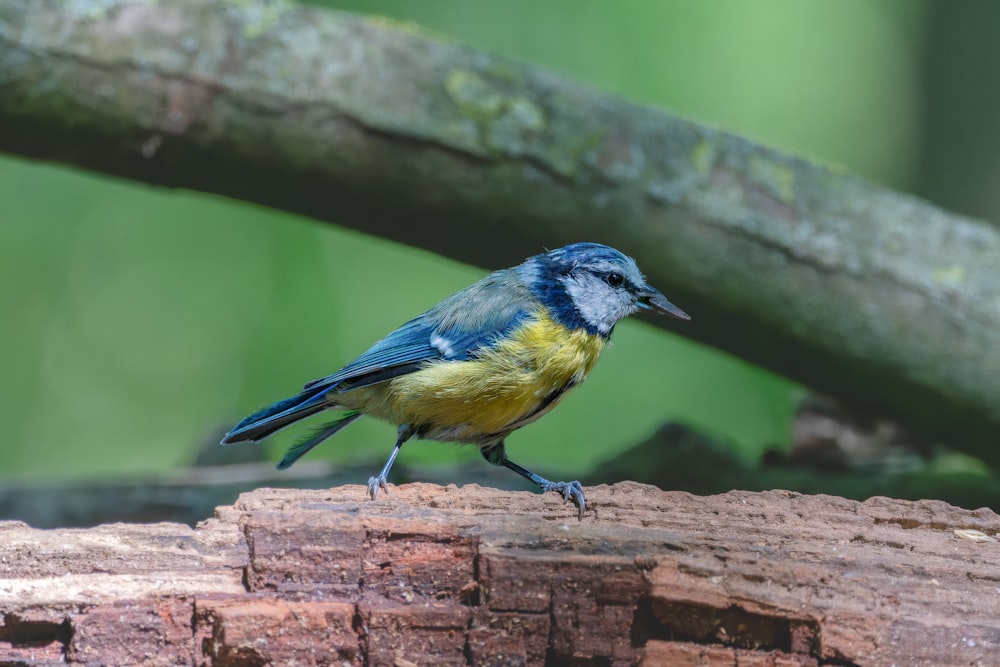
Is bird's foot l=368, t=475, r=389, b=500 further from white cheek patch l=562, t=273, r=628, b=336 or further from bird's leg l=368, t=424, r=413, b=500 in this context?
white cheek patch l=562, t=273, r=628, b=336

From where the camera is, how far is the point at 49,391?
667 cm

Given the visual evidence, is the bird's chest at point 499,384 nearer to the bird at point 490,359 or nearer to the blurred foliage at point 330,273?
the bird at point 490,359

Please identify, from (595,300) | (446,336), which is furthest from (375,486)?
(595,300)

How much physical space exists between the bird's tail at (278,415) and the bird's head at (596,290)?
68cm

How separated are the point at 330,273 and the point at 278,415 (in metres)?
3.68

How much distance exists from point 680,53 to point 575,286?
4.55 meters

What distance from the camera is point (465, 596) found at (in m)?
1.98

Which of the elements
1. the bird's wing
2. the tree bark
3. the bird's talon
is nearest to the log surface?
the bird's talon

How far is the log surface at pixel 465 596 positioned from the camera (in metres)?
1.89

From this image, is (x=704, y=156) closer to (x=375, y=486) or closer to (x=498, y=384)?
(x=498, y=384)

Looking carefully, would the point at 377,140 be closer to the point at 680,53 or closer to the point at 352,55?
the point at 352,55

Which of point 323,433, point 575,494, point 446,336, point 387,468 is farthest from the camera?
point 323,433

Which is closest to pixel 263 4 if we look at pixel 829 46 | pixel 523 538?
pixel 523 538

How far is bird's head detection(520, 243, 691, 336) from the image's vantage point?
2.87 metres
